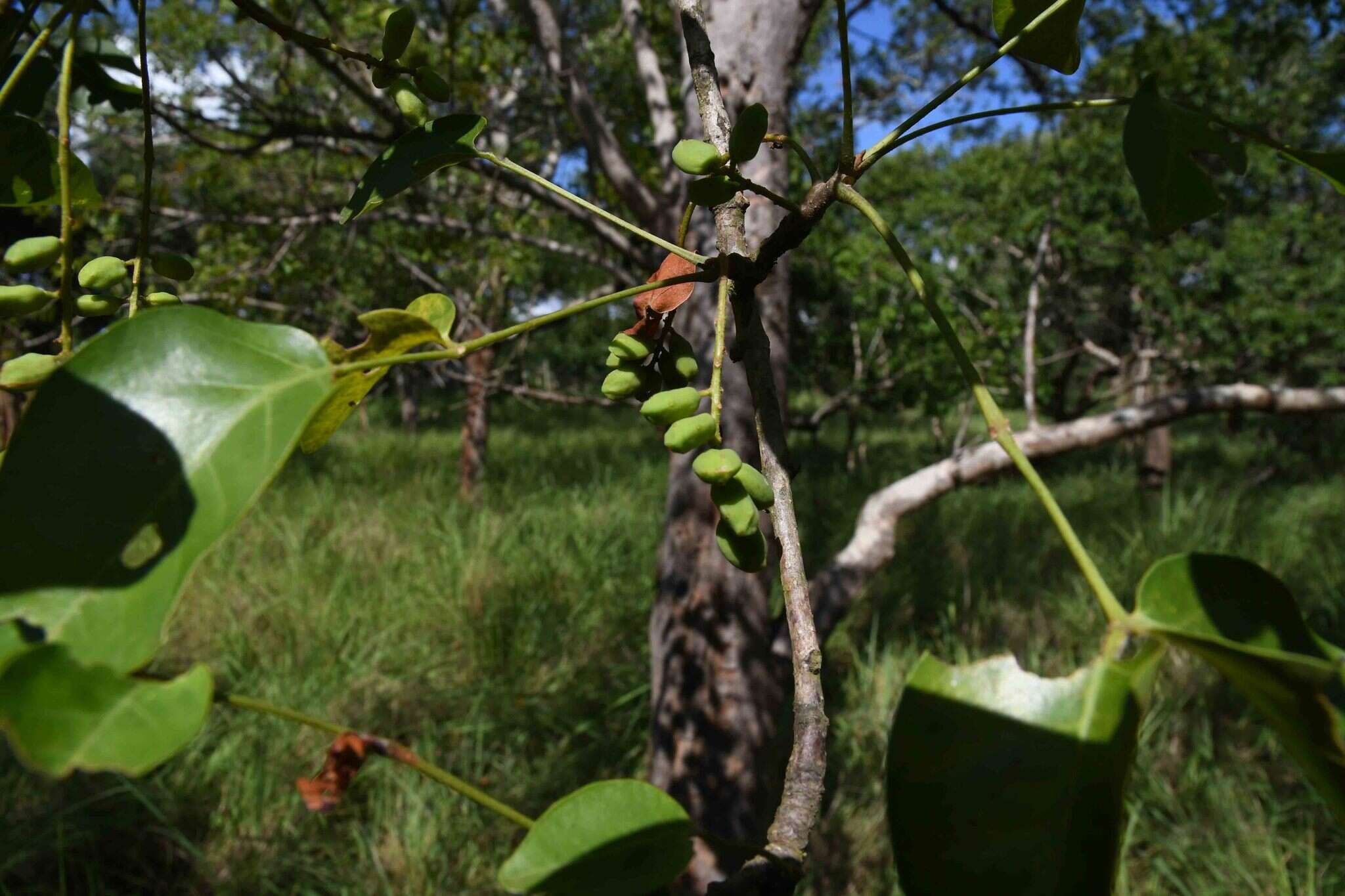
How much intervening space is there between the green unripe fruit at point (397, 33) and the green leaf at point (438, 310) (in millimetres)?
161

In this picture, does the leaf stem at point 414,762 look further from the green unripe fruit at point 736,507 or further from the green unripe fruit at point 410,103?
the green unripe fruit at point 410,103

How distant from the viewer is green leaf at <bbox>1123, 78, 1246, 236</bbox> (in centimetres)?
38

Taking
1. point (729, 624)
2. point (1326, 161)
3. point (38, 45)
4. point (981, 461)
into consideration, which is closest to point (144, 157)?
point (38, 45)

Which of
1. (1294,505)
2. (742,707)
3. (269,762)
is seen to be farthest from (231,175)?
(1294,505)

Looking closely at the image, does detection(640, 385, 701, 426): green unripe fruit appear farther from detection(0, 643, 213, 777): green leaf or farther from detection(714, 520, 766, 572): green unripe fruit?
detection(0, 643, 213, 777): green leaf

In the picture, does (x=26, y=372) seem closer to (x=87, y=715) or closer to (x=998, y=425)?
(x=87, y=715)

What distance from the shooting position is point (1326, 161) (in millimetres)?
370

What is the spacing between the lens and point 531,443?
6520 mm

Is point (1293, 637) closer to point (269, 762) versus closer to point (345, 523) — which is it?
point (269, 762)

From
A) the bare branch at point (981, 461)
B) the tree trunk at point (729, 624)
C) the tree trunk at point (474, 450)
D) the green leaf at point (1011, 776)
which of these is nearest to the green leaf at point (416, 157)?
the green leaf at point (1011, 776)

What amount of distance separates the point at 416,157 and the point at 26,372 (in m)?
0.20

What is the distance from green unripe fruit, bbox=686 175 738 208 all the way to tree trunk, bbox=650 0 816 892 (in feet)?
3.58

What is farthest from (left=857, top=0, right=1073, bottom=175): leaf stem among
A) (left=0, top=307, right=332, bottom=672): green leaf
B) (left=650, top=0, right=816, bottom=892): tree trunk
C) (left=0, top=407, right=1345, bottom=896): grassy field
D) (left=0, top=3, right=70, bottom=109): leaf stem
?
(left=0, top=407, right=1345, bottom=896): grassy field

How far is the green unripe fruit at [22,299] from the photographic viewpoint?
388mm
